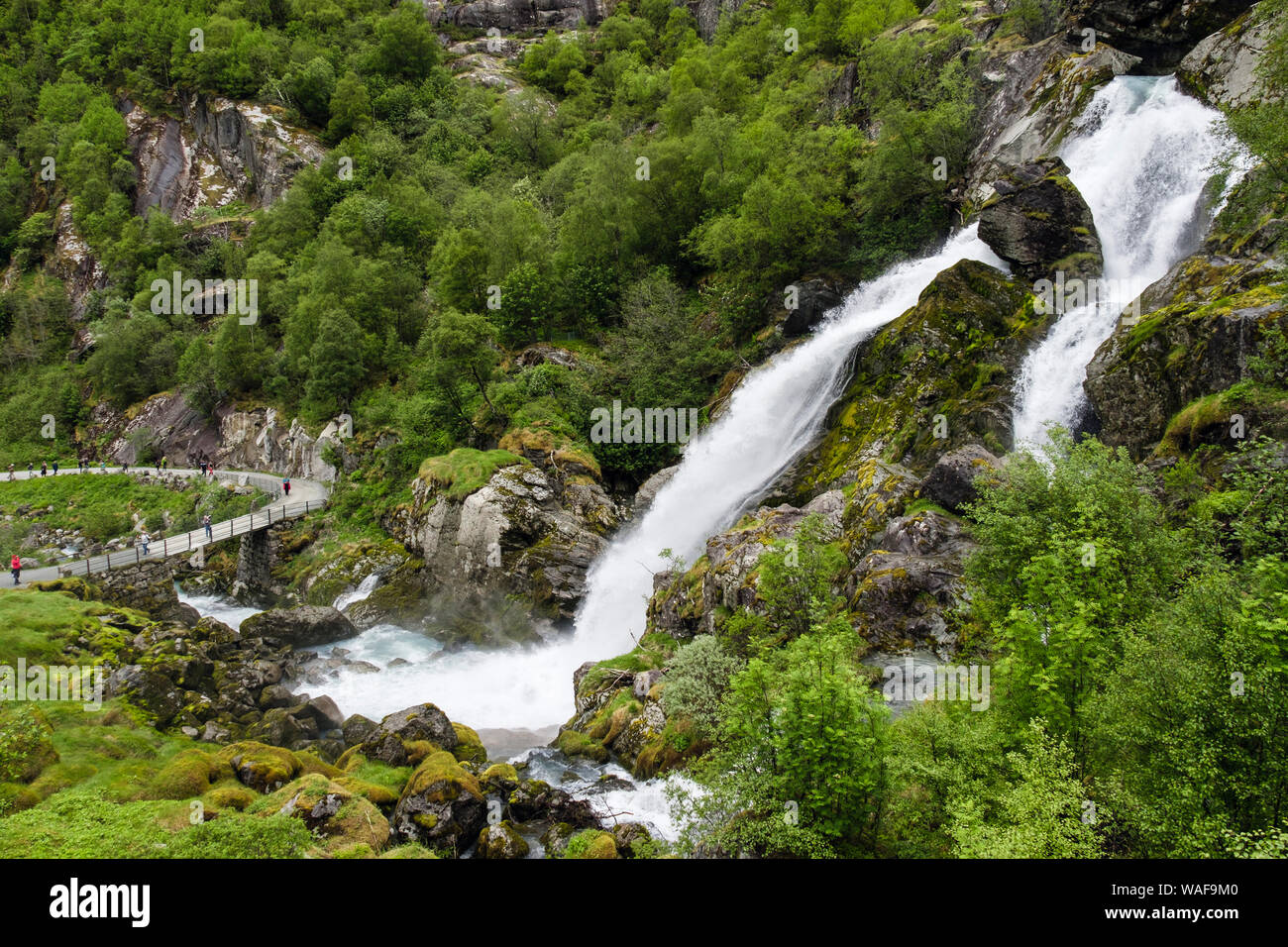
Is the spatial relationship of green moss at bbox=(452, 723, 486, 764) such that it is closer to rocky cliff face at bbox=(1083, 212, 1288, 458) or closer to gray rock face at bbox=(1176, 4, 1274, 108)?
rocky cliff face at bbox=(1083, 212, 1288, 458)

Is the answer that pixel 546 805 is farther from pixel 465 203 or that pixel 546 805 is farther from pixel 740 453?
pixel 465 203

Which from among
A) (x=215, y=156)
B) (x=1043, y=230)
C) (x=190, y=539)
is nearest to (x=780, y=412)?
(x=1043, y=230)

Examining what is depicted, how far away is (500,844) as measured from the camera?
49.5 ft

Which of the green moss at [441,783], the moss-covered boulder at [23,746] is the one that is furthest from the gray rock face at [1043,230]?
the moss-covered boulder at [23,746]

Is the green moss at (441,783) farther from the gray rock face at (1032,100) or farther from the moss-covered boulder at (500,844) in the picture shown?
the gray rock face at (1032,100)

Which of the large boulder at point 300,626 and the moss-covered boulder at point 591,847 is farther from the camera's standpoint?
the large boulder at point 300,626

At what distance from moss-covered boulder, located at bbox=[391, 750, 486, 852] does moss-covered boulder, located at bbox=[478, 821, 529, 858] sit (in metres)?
0.77

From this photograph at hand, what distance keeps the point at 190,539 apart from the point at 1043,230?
46.7m

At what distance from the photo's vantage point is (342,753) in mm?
19906

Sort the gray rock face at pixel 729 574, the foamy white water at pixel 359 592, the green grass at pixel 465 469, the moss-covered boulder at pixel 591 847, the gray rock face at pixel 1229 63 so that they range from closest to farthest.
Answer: the moss-covered boulder at pixel 591 847
the gray rock face at pixel 729 574
the gray rock face at pixel 1229 63
the green grass at pixel 465 469
the foamy white water at pixel 359 592

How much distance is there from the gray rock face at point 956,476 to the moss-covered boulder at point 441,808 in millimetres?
16091

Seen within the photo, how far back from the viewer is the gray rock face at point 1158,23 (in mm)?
32844
